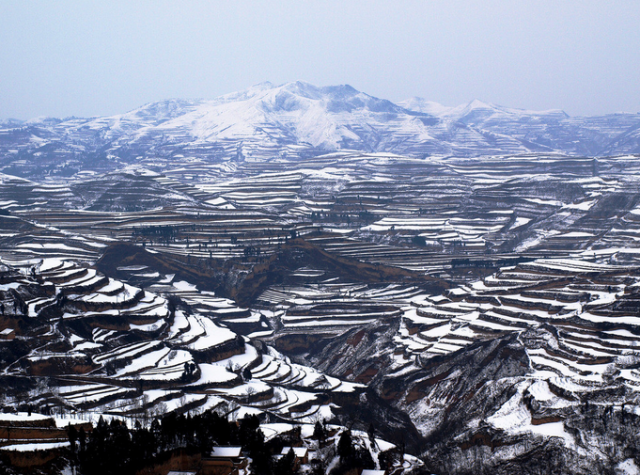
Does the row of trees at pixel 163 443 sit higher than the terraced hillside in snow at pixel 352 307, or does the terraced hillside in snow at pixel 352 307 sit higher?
the row of trees at pixel 163 443

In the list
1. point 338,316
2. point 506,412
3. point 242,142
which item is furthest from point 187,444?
point 242,142

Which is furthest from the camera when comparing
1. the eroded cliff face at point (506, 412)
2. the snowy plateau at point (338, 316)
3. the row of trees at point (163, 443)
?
the snowy plateau at point (338, 316)

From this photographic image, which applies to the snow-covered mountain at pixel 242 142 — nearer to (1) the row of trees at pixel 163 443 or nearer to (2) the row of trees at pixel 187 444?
(2) the row of trees at pixel 187 444

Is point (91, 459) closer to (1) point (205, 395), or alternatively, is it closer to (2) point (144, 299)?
(1) point (205, 395)

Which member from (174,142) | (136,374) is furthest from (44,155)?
(136,374)

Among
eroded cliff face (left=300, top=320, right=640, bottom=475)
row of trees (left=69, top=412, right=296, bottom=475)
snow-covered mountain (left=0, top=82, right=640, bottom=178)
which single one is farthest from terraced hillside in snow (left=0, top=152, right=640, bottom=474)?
snow-covered mountain (left=0, top=82, right=640, bottom=178)

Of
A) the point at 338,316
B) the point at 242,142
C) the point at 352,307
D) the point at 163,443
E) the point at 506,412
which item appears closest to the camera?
the point at 163,443

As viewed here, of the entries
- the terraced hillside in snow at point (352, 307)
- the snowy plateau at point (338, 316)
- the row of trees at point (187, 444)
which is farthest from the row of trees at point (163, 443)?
the terraced hillside in snow at point (352, 307)

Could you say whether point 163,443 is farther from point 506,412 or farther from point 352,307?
point 352,307
